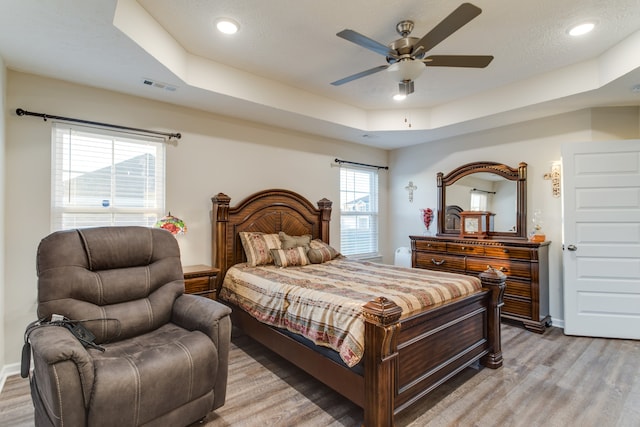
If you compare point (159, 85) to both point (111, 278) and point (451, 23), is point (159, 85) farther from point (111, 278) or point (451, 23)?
point (451, 23)

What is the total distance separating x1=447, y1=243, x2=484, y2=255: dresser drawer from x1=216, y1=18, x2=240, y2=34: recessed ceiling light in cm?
364

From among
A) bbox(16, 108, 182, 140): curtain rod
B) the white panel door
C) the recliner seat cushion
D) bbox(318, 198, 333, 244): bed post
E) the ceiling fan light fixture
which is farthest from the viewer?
bbox(318, 198, 333, 244): bed post

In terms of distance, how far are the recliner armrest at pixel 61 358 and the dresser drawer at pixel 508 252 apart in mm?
4071

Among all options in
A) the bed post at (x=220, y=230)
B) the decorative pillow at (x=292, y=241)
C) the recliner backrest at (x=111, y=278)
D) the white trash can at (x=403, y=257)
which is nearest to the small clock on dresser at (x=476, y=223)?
the white trash can at (x=403, y=257)

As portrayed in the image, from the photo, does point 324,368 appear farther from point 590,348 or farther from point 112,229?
point 590,348

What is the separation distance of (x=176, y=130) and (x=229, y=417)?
2857 mm

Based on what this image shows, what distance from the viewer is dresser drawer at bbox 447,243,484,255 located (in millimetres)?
4051

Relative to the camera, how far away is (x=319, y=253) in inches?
152

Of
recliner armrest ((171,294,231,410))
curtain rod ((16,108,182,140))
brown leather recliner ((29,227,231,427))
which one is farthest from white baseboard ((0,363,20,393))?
curtain rod ((16,108,182,140))

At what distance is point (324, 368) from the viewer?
2.15m

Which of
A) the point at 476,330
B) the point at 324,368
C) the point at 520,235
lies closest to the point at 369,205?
the point at 520,235

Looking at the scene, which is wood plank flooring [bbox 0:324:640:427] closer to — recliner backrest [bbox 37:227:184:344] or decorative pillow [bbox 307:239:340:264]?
recliner backrest [bbox 37:227:184:344]

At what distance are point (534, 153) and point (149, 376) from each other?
4699mm

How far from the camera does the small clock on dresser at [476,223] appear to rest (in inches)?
173
